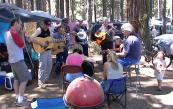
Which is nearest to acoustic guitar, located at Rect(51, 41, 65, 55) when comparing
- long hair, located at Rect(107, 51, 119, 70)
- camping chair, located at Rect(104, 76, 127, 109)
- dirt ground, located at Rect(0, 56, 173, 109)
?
dirt ground, located at Rect(0, 56, 173, 109)

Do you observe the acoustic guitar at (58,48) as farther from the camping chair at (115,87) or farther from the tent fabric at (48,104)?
the tent fabric at (48,104)

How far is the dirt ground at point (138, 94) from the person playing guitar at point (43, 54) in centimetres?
32

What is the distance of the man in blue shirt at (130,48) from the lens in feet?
31.0

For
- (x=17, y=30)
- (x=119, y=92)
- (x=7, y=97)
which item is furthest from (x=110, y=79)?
(x=7, y=97)

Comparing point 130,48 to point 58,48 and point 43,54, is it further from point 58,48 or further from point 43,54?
point 58,48

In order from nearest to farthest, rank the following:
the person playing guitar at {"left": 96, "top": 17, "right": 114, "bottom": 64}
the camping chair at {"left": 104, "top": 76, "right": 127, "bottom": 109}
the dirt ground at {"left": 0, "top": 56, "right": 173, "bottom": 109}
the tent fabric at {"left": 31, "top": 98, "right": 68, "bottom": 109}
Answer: the tent fabric at {"left": 31, "top": 98, "right": 68, "bottom": 109}, the camping chair at {"left": 104, "top": 76, "right": 127, "bottom": 109}, the dirt ground at {"left": 0, "top": 56, "right": 173, "bottom": 109}, the person playing guitar at {"left": 96, "top": 17, "right": 114, "bottom": 64}

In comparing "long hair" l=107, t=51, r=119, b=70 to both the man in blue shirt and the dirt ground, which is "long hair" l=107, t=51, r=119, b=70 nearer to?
the dirt ground

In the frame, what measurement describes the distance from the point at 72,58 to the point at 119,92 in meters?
1.51

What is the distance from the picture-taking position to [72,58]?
364 inches

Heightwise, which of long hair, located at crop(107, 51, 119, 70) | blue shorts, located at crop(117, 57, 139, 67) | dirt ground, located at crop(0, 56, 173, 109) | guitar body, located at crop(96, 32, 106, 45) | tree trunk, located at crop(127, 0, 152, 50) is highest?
tree trunk, located at crop(127, 0, 152, 50)

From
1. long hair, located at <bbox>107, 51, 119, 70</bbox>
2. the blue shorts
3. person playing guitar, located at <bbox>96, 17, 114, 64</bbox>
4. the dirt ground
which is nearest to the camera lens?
long hair, located at <bbox>107, 51, 119, 70</bbox>

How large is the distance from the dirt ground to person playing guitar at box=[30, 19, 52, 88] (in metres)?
0.32

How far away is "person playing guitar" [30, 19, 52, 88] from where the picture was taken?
34.1 ft

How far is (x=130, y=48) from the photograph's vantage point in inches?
374
